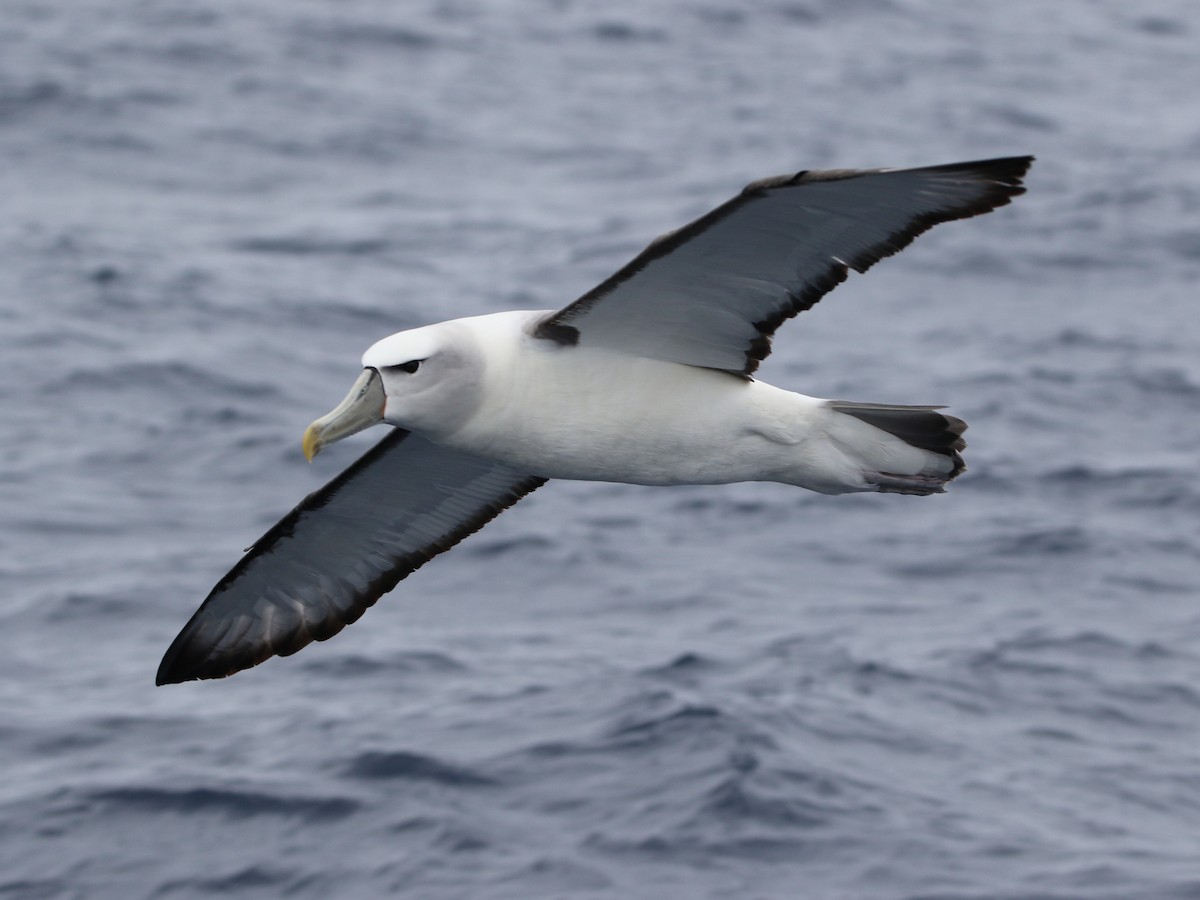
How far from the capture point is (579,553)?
14438 millimetres

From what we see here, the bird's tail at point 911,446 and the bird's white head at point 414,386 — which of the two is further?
the bird's tail at point 911,446

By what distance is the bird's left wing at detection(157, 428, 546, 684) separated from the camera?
9.24m

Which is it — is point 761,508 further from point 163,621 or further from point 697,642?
point 163,621

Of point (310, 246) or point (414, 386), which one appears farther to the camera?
point (310, 246)

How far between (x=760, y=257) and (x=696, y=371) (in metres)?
0.67

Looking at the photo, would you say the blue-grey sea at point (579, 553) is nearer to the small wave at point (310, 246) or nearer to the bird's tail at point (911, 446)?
the small wave at point (310, 246)

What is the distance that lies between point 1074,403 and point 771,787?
7.55 metres

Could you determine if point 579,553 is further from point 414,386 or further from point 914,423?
point 414,386

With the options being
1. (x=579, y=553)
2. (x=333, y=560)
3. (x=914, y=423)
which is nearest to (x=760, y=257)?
(x=914, y=423)

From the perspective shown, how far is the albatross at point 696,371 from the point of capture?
7.29 m

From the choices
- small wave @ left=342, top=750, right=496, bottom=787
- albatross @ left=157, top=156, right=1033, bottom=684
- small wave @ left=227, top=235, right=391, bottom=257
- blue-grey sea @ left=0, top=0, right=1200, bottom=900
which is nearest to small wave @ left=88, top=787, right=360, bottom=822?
blue-grey sea @ left=0, top=0, right=1200, bottom=900

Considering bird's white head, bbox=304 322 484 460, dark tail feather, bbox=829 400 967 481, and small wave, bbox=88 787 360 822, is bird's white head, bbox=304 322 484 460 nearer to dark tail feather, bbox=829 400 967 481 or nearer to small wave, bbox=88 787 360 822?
dark tail feather, bbox=829 400 967 481

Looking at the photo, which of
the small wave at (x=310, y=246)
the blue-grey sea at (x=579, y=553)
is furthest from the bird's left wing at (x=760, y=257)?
the small wave at (x=310, y=246)

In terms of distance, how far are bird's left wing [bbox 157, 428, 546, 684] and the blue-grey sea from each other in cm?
179
